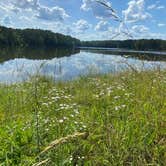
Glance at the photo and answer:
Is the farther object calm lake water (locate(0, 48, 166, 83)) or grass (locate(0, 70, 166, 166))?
calm lake water (locate(0, 48, 166, 83))

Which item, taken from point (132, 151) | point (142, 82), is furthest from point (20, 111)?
point (132, 151)

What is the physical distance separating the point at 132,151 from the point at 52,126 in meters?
0.92

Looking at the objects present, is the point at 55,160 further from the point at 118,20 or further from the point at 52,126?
the point at 118,20

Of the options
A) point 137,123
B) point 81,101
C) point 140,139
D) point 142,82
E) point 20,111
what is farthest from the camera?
point 81,101

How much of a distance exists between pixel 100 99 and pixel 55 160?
7.32 ft

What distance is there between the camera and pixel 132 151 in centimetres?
285

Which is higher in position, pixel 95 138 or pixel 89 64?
pixel 95 138

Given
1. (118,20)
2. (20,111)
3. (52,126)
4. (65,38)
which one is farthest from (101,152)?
(65,38)

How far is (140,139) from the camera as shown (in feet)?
10.1

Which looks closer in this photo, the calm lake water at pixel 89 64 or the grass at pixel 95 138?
the grass at pixel 95 138

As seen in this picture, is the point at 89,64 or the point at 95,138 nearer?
the point at 95,138

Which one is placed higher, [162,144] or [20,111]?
[162,144]

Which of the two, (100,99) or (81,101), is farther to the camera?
(81,101)

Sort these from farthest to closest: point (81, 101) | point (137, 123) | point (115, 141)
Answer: point (81, 101), point (137, 123), point (115, 141)
